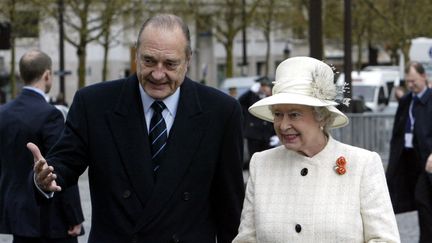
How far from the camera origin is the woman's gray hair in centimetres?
471

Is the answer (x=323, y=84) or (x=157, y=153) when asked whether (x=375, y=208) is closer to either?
(x=323, y=84)

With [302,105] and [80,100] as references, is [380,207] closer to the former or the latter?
→ [302,105]

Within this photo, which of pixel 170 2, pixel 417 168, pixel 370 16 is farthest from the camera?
pixel 370 16

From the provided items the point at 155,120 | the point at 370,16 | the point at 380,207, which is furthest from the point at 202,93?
the point at 370,16

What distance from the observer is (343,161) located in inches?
185

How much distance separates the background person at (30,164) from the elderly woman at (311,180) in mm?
2681

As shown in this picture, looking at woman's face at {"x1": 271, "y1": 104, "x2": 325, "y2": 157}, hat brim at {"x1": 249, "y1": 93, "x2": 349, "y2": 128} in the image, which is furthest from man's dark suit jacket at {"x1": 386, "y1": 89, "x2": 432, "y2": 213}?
woman's face at {"x1": 271, "y1": 104, "x2": 325, "y2": 157}

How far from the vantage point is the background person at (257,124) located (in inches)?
736

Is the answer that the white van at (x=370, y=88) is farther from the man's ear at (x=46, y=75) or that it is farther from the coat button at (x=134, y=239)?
the coat button at (x=134, y=239)

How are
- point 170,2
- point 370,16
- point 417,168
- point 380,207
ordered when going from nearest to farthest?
point 380,207
point 417,168
point 170,2
point 370,16

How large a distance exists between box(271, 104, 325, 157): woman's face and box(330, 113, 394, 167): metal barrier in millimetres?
17224

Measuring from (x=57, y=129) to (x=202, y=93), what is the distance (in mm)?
2216

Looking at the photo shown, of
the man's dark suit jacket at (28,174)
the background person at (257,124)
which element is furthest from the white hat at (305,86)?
the background person at (257,124)

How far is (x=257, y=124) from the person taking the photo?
1888 centimetres
